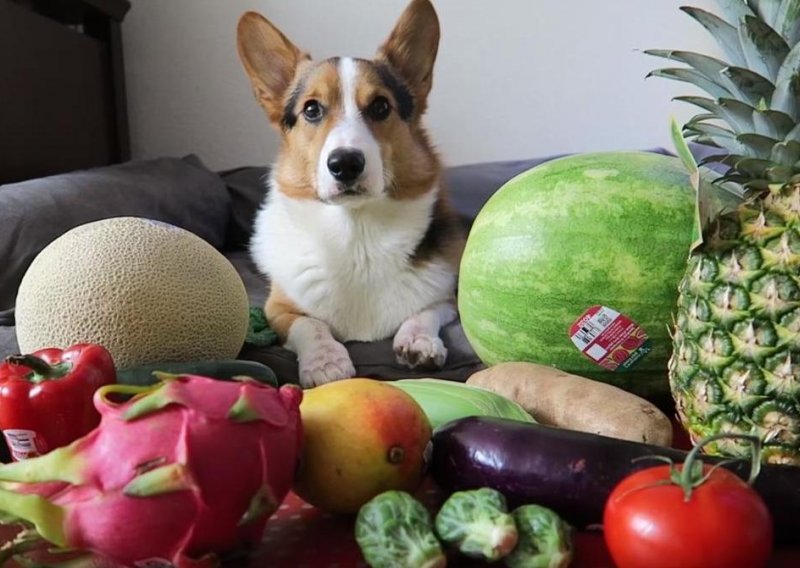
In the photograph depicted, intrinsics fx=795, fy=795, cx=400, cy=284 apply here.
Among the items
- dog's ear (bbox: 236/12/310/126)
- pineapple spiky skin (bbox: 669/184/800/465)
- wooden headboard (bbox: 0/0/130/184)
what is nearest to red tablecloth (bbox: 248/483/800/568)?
pineapple spiky skin (bbox: 669/184/800/465)

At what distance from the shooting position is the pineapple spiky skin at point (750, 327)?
29.8 inches

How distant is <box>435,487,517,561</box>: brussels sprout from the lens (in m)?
0.59

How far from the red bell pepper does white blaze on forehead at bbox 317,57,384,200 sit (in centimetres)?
82

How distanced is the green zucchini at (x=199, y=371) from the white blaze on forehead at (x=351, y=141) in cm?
67

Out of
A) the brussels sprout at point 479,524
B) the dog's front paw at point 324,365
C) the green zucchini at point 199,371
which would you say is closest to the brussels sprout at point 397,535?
the brussels sprout at point 479,524

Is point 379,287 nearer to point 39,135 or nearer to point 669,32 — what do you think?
point 39,135

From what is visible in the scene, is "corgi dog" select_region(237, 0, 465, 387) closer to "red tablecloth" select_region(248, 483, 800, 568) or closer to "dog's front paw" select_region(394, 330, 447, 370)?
"dog's front paw" select_region(394, 330, 447, 370)

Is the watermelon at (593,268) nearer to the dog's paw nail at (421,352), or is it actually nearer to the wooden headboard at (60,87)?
the dog's paw nail at (421,352)

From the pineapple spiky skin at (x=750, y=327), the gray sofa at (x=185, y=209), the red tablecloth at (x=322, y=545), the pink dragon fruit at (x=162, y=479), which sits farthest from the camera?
the gray sofa at (x=185, y=209)

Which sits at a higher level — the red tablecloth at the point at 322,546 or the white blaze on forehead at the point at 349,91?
the white blaze on forehead at the point at 349,91

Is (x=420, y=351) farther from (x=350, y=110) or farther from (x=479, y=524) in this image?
(x=479, y=524)

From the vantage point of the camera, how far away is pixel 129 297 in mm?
998

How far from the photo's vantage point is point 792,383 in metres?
0.76

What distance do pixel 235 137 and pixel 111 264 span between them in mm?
2157
